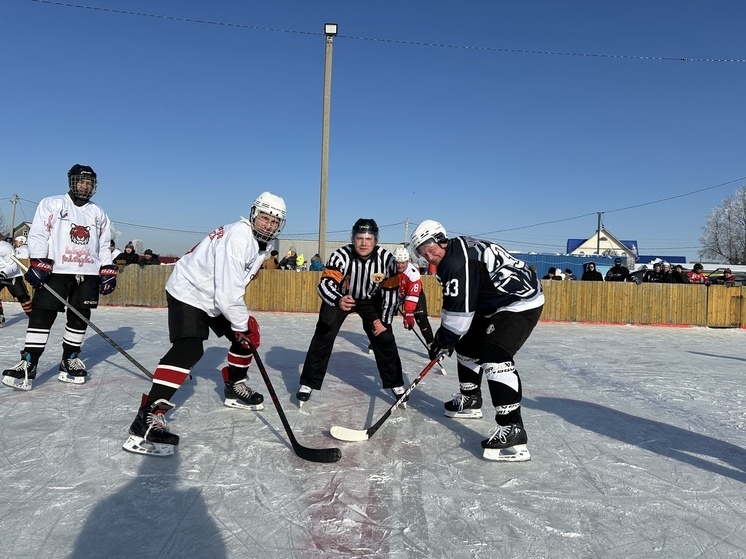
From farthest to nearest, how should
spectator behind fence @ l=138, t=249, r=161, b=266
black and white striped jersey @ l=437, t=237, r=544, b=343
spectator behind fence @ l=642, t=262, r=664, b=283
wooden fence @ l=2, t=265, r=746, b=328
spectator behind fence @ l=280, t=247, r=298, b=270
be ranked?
spectator behind fence @ l=280, t=247, r=298, b=270
spectator behind fence @ l=138, t=249, r=161, b=266
spectator behind fence @ l=642, t=262, r=664, b=283
wooden fence @ l=2, t=265, r=746, b=328
black and white striped jersey @ l=437, t=237, r=544, b=343

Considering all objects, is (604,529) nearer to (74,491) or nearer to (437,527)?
(437,527)

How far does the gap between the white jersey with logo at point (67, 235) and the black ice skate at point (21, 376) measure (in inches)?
30.0

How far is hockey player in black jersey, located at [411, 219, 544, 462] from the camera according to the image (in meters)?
2.98

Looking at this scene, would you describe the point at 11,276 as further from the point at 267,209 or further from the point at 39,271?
the point at 267,209

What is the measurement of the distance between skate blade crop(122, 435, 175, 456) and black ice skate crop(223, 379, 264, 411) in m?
0.92

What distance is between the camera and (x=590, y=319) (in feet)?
39.1

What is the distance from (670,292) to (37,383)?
12027mm

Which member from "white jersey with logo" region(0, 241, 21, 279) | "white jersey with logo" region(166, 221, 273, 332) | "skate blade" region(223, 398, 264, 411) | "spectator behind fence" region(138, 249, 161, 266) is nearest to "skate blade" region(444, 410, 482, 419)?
"skate blade" region(223, 398, 264, 411)

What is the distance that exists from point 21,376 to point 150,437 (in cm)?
195

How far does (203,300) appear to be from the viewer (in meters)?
3.11

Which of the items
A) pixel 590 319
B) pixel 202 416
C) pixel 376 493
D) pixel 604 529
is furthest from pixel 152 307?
pixel 604 529

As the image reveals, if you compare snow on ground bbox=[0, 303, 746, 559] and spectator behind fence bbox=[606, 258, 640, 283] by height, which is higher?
spectator behind fence bbox=[606, 258, 640, 283]

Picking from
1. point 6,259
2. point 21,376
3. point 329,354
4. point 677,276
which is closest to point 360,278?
point 329,354

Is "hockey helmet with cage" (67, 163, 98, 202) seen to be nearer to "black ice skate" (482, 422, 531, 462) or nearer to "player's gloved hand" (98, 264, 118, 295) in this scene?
"player's gloved hand" (98, 264, 118, 295)
